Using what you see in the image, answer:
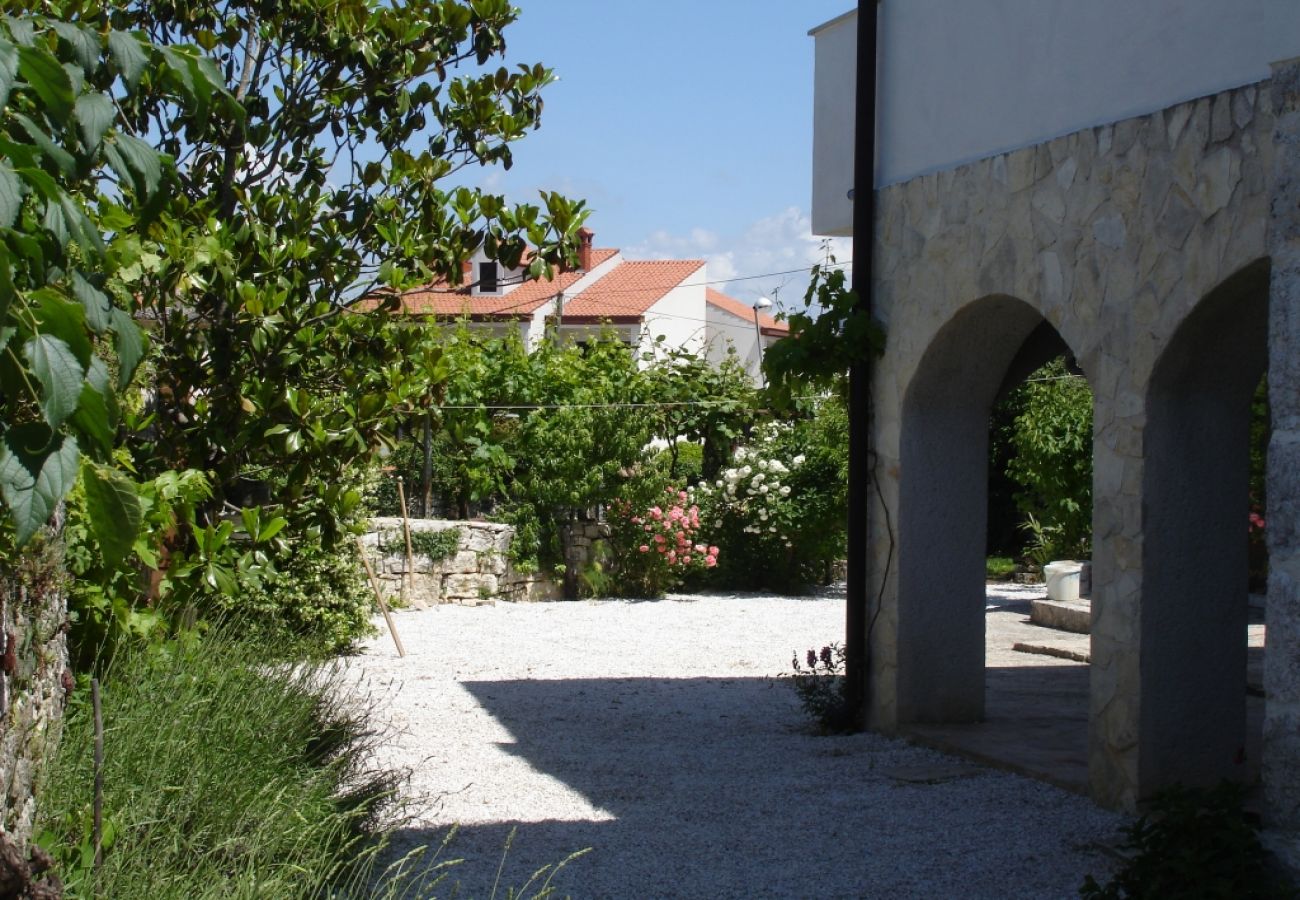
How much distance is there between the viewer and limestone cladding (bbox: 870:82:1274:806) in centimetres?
471

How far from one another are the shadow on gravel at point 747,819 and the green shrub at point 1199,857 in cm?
48

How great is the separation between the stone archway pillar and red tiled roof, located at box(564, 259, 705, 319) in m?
32.1

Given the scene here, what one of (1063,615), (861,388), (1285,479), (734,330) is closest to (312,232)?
(861,388)

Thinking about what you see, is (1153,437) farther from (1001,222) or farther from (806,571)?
(806,571)

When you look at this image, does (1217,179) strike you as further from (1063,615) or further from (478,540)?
(478,540)

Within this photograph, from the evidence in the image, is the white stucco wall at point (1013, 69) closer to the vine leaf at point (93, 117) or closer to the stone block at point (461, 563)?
the vine leaf at point (93, 117)

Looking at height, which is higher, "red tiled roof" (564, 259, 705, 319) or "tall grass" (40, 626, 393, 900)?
"red tiled roof" (564, 259, 705, 319)

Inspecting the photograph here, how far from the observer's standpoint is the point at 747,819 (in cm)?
557

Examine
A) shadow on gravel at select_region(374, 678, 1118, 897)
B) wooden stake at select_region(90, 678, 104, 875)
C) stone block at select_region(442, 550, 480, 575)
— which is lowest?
shadow on gravel at select_region(374, 678, 1118, 897)

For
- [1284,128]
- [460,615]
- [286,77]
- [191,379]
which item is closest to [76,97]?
[1284,128]

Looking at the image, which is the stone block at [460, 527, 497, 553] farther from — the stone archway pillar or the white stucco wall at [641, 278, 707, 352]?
the white stucco wall at [641, 278, 707, 352]

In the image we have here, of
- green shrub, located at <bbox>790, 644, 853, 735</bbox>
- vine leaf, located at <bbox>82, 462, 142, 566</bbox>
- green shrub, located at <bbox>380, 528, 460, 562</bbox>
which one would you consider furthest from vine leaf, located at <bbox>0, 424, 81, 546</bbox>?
green shrub, located at <bbox>380, 528, 460, 562</bbox>

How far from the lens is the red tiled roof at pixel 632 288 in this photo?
123ft

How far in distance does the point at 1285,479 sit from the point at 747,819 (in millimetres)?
2702
